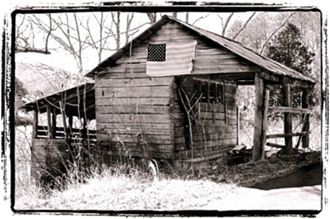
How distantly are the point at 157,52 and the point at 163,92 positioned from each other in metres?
0.96

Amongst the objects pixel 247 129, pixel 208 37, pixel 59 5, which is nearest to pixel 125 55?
pixel 208 37

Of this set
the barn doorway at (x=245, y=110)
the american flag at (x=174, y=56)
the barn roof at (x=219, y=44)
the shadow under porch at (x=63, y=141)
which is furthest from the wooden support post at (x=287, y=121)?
the shadow under porch at (x=63, y=141)

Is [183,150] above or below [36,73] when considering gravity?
below

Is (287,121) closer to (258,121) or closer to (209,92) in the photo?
(258,121)

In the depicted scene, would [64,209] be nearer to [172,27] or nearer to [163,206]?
[163,206]

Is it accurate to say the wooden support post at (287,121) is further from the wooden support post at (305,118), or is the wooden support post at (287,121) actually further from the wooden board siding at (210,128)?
the wooden board siding at (210,128)

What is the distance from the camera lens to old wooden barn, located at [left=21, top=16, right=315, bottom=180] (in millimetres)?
9539

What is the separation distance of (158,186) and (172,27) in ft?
12.2

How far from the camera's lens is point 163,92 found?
1026 centimetres

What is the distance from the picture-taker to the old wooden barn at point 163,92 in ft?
31.3

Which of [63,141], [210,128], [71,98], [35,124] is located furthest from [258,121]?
[35,124]

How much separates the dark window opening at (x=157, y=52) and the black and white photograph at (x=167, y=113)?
32 millimetres

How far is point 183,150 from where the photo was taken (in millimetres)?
10727

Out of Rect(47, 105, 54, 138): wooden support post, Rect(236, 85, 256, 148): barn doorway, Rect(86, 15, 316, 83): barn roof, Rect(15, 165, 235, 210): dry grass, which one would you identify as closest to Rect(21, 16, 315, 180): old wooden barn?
Rect(86, 15, 316, 83): barn roof
